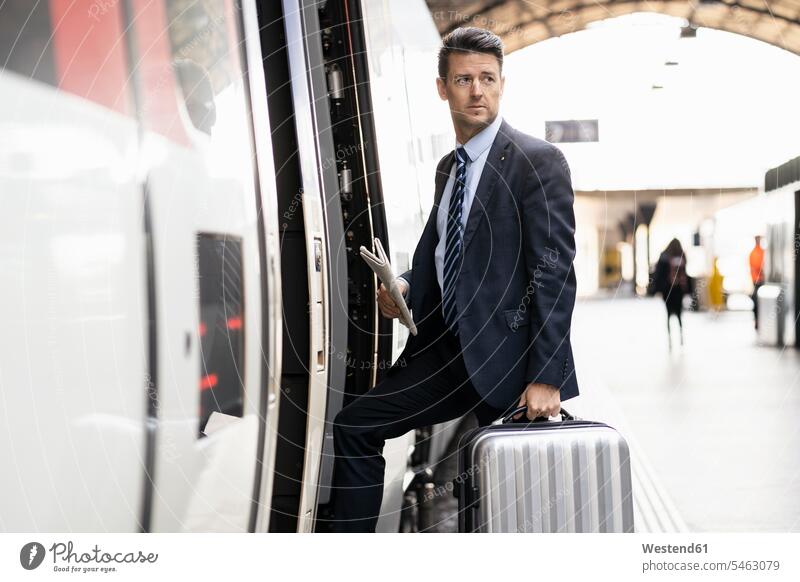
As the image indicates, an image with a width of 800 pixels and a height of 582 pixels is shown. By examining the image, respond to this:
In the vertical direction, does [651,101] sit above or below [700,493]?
above

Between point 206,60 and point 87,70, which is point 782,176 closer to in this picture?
point 206,60

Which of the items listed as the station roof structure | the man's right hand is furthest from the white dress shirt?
the station roof structure

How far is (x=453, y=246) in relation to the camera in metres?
2.06

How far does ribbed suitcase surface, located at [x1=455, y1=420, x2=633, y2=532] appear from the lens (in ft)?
6.37

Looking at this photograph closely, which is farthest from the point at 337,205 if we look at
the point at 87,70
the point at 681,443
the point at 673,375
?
the point at 673,375

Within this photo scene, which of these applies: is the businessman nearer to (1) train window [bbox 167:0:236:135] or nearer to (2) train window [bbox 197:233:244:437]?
(2) train window [bbox 197:233:244:437]

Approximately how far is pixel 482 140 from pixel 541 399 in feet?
2.10

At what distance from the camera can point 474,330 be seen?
2.01 meters

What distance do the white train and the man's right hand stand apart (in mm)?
94

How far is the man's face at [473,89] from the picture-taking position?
2018mm

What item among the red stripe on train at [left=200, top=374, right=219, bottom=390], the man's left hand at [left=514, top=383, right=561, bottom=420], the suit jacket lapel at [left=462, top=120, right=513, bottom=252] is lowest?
the man's left hand at [left=514, top=383, right=561, bottom=420]

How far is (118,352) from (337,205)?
3.43 ft

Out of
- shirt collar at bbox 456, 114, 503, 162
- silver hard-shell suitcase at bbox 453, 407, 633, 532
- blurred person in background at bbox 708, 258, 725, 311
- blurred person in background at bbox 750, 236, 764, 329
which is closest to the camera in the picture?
silver hard-shell suitcase at bbox 453, 407, 633, 532

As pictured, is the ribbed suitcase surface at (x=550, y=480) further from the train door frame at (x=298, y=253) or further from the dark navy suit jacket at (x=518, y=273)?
the train door frame at (x=298, y=253)
